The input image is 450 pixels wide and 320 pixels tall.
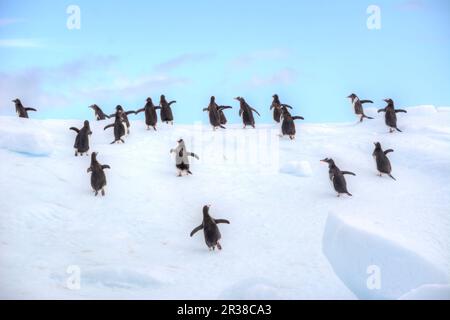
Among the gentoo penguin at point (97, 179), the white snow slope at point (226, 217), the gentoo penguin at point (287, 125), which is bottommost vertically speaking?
the white snow slope at point (226, 217)

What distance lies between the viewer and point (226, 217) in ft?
37.3

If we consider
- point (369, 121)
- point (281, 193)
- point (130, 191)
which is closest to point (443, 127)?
point (369, 121)

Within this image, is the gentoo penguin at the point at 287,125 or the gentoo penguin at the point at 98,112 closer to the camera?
the gentoo penguin at the point at 287,125

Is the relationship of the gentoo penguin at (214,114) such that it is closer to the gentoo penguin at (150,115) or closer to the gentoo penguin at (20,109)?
the gentoo penguin at (150,115)

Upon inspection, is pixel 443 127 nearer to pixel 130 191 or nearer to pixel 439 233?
pixel 439 233

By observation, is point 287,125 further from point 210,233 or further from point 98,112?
A: point 98,112

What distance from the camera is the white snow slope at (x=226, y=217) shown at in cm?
838

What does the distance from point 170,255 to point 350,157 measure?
24.8 ft

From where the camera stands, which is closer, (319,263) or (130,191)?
(319,263)

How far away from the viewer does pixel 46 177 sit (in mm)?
12672

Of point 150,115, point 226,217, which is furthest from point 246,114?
point 226,217

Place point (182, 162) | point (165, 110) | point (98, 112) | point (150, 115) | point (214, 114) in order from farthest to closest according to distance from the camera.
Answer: point (98, 112), point (165, 110), point (214, 114), point (150, 115), point (182, 162)

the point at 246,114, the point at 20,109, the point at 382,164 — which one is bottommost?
the point at 382,164

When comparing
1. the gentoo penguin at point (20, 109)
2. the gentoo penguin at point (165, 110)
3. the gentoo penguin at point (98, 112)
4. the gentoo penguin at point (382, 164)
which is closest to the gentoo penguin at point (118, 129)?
the gentoo penguin at point (165, 110)
